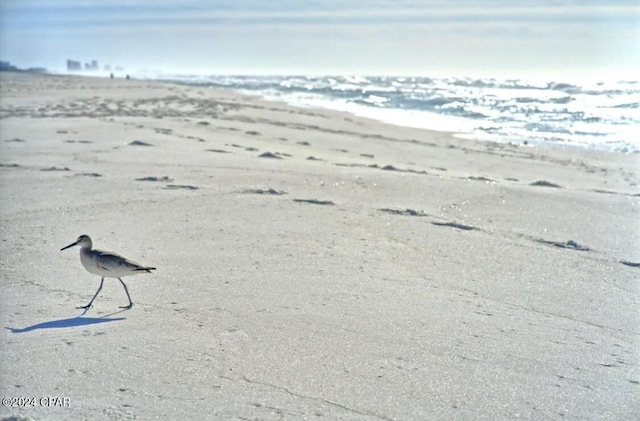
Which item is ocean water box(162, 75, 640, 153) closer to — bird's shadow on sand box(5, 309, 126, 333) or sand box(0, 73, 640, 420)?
sand box(0, 73, 640, 420)

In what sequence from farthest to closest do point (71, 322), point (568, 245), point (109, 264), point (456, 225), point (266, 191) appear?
point (266, 191)
point (456, 225)
point (568, 245)
point (109, 264)
point (71, 322)

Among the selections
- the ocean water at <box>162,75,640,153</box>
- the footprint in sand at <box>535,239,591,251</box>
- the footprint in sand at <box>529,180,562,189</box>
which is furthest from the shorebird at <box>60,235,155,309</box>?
the ocean water at <box>162,75,640,153</box>

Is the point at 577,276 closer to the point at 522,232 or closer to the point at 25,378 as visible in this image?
the point at 522,232

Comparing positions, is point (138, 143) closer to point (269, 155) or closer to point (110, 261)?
point (269, 155)

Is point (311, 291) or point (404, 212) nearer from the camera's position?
point (311, 291)

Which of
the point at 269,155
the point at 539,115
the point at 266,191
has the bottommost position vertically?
the point at 266,191

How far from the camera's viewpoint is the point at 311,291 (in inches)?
227

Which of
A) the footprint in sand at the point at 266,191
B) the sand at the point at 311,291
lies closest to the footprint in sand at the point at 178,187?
the sand at the point at 311,291

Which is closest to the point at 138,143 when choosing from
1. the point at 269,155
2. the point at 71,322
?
the point at 269,155

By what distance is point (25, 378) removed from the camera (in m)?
4.09

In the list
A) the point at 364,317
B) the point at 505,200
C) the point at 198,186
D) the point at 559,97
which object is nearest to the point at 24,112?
the point at 198,186

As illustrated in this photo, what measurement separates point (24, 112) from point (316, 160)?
356 inches

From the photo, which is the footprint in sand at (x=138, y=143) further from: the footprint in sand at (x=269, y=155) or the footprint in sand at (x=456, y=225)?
the footprint in sand at (x=456, y=225)

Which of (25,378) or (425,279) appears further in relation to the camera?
(425,279)
